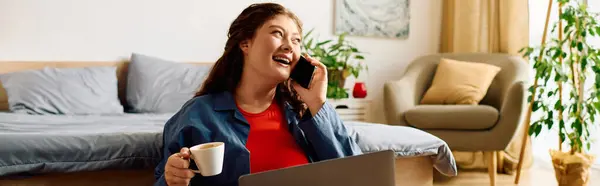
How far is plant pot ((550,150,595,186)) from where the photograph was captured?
9.61 ft

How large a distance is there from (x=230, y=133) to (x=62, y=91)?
189cm

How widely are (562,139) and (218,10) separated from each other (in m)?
2.18

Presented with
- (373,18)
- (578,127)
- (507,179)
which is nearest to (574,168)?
(578,127)

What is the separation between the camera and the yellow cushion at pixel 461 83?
3.41 metres

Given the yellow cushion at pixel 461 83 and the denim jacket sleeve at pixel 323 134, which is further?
the yellow cushion at pixel 461 83

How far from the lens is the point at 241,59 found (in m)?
1.40

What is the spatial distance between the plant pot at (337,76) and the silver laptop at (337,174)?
2666 millimetres

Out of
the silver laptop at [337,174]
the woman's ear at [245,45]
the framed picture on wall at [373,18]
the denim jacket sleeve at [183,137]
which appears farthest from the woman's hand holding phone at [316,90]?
the framed picture on wall at [373,18]

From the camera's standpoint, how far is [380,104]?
166 inches

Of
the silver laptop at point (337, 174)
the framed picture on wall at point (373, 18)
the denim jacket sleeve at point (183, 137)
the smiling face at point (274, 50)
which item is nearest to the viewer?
the silver laptop at point (337, 174)

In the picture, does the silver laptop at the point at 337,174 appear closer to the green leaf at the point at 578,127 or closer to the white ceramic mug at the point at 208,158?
the white ceramic mug at the point at 208,158

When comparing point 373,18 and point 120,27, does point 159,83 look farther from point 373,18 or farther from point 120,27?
point 373,18

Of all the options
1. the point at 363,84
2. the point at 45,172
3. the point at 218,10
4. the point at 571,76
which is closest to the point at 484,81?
the point at 571,76

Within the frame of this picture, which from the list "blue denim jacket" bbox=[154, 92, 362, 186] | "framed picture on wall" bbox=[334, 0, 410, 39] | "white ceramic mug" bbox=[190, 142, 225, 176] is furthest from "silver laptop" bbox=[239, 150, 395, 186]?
"framed picture on wall" bbox=[334, 0, 410, 39]
